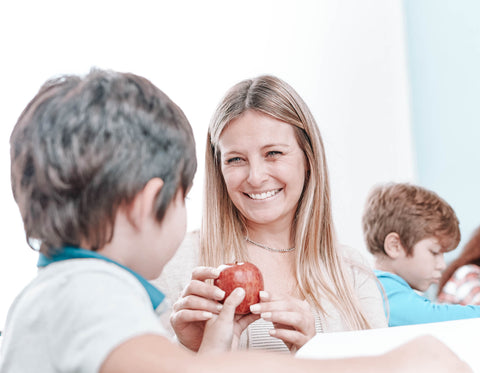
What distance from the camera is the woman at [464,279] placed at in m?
2.27

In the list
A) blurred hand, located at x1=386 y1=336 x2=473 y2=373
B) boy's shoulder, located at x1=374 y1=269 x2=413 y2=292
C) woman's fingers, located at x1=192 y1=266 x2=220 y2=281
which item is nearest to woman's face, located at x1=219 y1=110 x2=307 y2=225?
woman's fingers, located at x1=192 y1=266 x2=220 y2=281

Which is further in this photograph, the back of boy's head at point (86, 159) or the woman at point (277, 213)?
the woman at point (277, 213)

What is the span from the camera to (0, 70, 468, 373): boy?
535mm

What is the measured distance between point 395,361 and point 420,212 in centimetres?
170

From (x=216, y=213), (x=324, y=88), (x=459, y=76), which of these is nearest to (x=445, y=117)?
(x=459, y=76)

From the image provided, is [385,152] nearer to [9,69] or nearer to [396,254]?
[396,254]

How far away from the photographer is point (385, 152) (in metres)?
3.50

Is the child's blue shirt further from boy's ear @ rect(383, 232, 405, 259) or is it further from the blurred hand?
the blurred hand

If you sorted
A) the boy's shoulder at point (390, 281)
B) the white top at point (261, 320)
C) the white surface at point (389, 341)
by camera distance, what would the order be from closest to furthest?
the white surface at point (389, 341), the white top at point (261, 320), the boy's shoulder at point (390, 281)

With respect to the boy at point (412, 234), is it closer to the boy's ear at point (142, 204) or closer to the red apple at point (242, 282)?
the red apple at point (242, 282)

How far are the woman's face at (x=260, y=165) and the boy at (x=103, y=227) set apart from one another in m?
0.67

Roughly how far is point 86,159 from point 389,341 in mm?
525

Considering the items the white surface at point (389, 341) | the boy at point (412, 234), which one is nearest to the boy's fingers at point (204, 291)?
the white surface at point (389, 341)

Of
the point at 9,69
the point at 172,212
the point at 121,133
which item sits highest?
the point at 9,69
